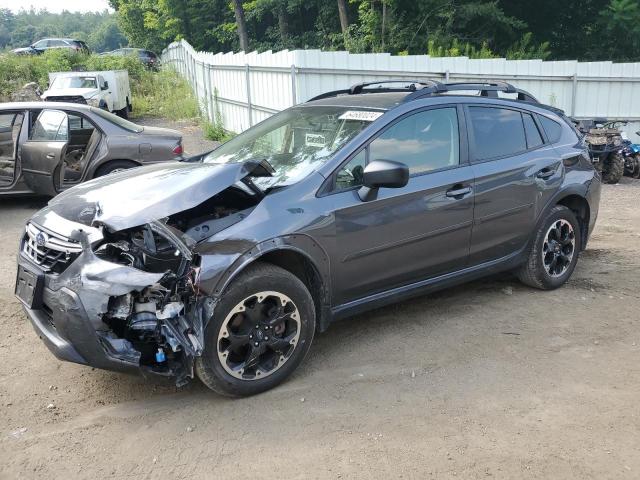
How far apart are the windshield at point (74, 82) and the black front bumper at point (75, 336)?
17933 mm

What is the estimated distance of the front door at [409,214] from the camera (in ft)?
13.3

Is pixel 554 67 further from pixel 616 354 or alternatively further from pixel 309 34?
pixel 309 34

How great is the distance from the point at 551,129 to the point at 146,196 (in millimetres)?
3583

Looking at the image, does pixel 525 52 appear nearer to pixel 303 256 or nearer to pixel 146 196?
pixel 303 256

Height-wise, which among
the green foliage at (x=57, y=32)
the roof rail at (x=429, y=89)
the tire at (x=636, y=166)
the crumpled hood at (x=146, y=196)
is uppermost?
the green foliage at (x=57, y=32)

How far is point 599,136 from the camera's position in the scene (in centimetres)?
1059

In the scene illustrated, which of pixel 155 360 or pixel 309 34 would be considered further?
pixel 309 34

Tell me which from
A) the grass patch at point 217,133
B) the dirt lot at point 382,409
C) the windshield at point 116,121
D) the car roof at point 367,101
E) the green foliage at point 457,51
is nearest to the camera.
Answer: the dirt lot at point 382,409

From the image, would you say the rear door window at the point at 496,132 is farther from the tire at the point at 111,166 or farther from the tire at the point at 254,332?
the tire at the point at 111,166

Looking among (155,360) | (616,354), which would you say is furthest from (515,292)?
(155,360)

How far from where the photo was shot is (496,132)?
16.3ft

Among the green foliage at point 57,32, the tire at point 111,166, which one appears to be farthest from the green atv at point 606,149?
the green foliage at point 57,32

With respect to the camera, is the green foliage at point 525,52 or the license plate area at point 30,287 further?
the green foliage at point 525,52

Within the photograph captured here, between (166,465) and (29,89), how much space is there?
22.0 m
